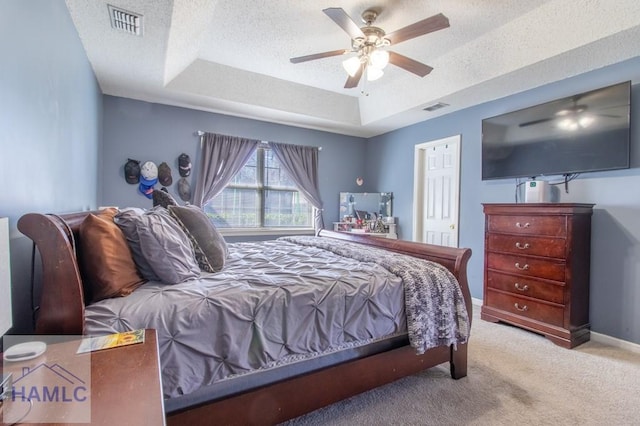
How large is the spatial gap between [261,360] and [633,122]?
3.46 metres

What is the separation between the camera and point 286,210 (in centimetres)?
502

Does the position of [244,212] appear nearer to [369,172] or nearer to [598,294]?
[369,172]

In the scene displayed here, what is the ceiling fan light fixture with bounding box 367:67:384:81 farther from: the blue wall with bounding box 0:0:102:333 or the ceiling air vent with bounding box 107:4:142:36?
the blue wall with bounding box 0:0:102:333

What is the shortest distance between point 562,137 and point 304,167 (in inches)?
130

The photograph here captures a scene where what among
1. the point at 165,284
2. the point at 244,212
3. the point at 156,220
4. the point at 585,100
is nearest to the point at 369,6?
the point at 585,100

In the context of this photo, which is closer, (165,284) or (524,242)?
(165,284)

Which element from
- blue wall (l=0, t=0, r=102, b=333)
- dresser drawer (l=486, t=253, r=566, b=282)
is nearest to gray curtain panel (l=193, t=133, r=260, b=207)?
blue wall (l=0, t=0, r=102, b=333)

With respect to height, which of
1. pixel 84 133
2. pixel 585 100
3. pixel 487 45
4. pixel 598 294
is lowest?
pixel 598 294

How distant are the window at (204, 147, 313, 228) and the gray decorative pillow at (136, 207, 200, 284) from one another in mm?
2835

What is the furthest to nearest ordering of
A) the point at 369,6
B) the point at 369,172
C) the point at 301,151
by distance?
the point at 369,172 < the point at 301,151 < the point at 369,6

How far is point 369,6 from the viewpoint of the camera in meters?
2.56

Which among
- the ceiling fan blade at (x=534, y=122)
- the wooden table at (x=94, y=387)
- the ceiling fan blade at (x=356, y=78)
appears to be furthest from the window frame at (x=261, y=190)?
the wooden table at (x=94, y=387)

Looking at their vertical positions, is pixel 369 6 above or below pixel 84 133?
above

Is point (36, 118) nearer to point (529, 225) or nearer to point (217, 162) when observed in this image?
point (217, 162)
